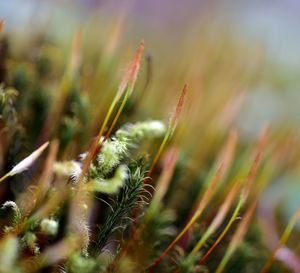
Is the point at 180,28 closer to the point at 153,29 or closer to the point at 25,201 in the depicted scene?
the point at 153,29

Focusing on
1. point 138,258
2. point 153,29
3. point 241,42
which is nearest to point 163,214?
point 138,258

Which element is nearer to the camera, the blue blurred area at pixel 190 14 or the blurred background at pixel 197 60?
the blurred background at pixel 197 60

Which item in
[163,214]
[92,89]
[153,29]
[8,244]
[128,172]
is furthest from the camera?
[153,29]

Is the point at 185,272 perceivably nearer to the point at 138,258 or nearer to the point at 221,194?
the point at 138,258

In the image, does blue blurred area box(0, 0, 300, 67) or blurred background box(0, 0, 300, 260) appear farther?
blue blurred area box(0, 0, 300, 67)

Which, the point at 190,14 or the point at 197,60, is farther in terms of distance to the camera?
the point at 190,14

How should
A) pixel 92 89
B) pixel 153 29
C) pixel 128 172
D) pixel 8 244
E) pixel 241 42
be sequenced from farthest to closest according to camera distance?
pixel 153 29
pixel 241 42
pixel 92 89
pixel 128 172
pixel 8 244

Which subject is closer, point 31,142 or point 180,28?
point 31,142

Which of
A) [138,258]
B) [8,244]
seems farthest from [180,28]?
[8,244]

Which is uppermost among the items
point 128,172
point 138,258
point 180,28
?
point 180,28

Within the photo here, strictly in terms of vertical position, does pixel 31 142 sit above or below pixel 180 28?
below
